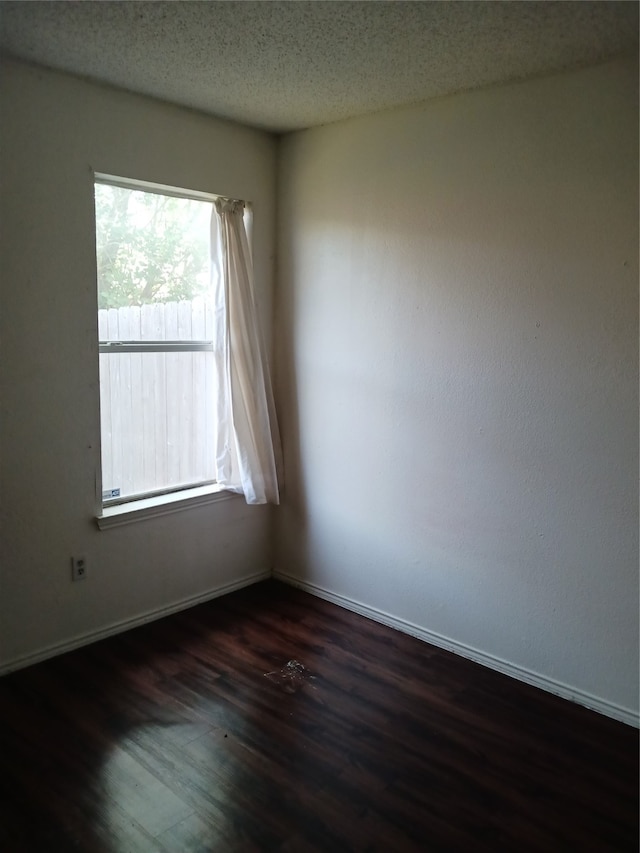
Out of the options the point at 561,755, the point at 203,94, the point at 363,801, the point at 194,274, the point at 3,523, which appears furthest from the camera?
the point at 194,274

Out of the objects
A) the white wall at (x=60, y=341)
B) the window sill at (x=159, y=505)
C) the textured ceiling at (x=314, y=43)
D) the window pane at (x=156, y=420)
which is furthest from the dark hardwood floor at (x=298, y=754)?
the textured ceiling at (x=314, y=43)

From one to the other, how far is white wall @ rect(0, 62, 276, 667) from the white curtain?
31 cm

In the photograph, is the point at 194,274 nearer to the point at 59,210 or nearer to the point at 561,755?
the point at 59,210

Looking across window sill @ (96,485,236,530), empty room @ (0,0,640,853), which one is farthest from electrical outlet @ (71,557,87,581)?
window sill @ (96,485,236,530)

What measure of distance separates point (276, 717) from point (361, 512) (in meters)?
1.18

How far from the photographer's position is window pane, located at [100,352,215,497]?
3.18 m

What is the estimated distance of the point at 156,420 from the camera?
336 centimetres

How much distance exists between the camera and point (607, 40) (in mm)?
2297

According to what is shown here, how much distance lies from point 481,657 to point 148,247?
2.49 metres

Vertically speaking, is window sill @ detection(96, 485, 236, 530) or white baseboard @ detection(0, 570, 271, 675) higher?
window sill @ detection(96, 485, 236, 530)

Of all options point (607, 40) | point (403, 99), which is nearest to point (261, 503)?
point (403, 99)

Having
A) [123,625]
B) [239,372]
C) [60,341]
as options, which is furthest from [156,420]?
[123,625]

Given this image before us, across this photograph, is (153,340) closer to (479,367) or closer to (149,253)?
(149,253)

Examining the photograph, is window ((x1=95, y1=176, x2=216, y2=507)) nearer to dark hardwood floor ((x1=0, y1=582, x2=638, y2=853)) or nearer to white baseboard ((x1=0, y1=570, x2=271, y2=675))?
white baseboard ((x1=0, y1=570, x2=271, y2=675))
